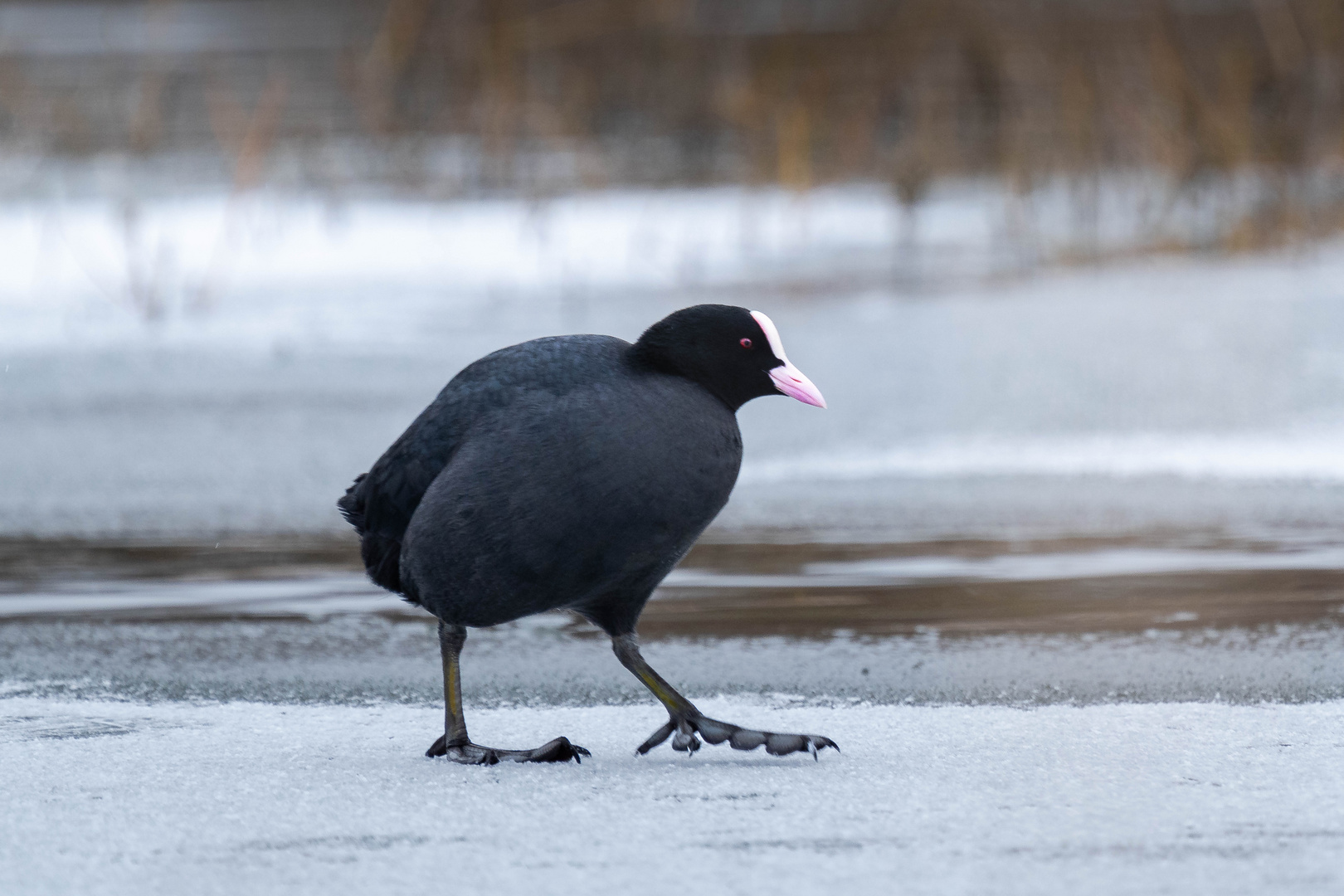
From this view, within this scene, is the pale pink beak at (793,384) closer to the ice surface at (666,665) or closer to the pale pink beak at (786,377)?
the pale pink beak at (786,377)

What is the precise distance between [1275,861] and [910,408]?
15.9 feet

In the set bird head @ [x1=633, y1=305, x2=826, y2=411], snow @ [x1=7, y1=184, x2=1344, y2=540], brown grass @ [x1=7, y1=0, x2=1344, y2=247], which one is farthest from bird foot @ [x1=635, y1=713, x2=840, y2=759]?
brown grass @ [x1=7, y1=0, x2=1344, y2=247]

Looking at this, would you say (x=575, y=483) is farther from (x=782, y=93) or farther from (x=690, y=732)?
(x=782, y=93)

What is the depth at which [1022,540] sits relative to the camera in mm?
5215

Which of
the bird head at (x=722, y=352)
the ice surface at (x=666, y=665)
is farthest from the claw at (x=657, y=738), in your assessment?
the bird head at (x=722, y=352)

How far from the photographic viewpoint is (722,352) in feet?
10.7

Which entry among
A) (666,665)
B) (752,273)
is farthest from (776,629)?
(752,273)

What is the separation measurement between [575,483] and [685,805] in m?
0.57

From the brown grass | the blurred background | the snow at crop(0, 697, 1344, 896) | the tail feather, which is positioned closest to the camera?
the snow at crop(0, 697, 1344, 896)

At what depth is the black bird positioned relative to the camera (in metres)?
3.01

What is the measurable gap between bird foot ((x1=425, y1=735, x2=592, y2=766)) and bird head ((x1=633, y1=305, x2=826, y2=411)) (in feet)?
2.24

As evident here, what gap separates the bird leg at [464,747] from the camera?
311 centimetres

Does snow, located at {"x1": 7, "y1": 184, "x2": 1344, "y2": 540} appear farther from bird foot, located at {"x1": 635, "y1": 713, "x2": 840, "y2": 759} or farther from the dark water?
bird foot, located at {"x1": 635, "y1": 713, "x2": 840, "y2": 759}

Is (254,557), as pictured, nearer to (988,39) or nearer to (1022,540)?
(1022,540)
